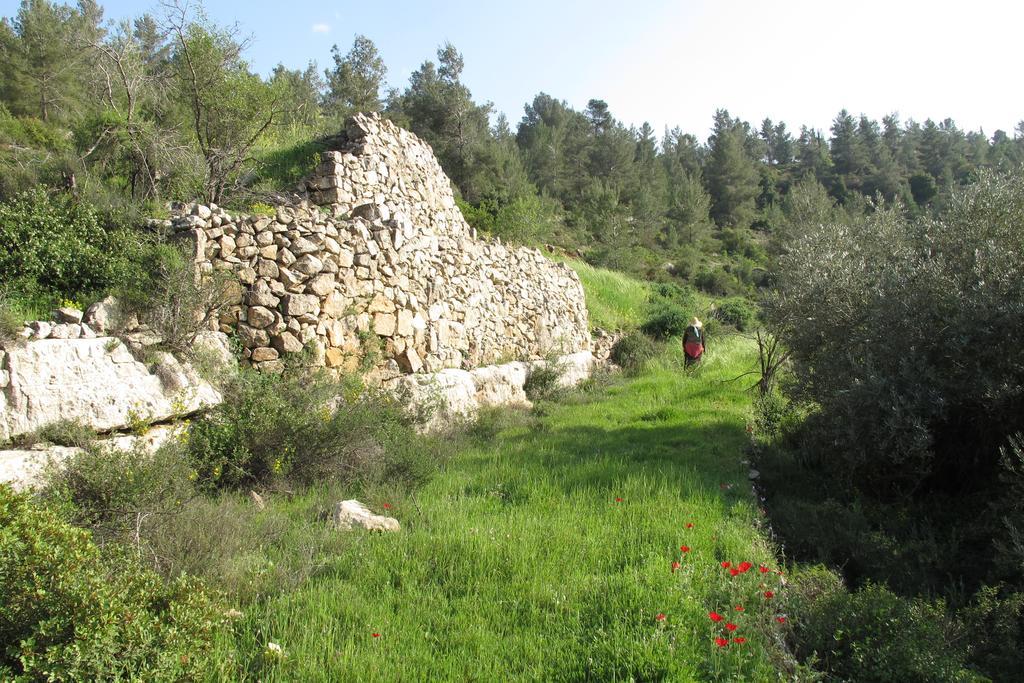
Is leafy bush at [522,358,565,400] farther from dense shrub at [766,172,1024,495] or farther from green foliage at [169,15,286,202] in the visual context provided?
green foliage at [169,15,286,202]

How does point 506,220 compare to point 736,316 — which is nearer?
point 506,220

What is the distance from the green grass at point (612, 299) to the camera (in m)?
20.8

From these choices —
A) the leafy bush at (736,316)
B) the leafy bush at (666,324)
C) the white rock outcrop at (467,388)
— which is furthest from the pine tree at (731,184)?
the white rock outcrop at (467,388)

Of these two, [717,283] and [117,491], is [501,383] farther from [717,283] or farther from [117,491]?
[717,283]

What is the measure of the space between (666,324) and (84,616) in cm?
2007

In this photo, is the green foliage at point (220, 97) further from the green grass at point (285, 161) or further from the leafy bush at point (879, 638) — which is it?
the leafy bush at point (879, 638)

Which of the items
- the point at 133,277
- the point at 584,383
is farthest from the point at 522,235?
the point at 133,277

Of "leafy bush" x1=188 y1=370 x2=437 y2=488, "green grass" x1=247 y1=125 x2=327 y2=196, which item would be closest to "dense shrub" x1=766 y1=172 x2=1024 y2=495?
"leafy bush" x1=188 y1=370 x2=437 y2=488

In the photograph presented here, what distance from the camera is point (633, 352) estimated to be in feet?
61.9

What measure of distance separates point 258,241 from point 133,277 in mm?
1755

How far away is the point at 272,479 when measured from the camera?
20.7ft

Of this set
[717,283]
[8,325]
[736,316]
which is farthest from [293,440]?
[717,283]

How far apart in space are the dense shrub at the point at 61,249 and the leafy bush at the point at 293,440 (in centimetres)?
198

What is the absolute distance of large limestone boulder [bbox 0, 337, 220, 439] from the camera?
18.0ft
